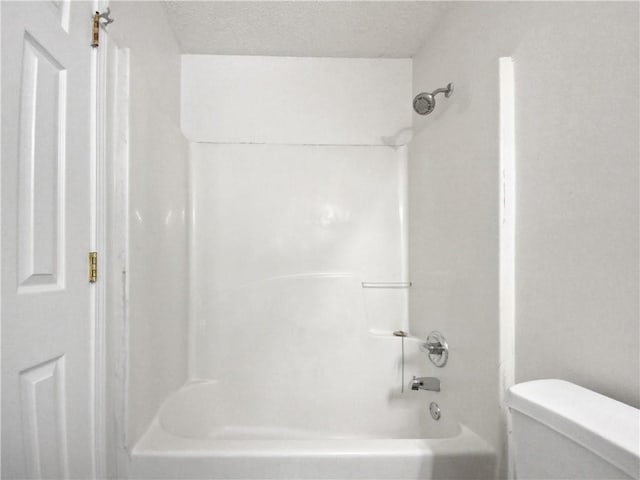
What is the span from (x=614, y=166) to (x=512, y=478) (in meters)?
0.89

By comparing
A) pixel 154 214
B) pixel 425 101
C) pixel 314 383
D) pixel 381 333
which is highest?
pixel 425 101

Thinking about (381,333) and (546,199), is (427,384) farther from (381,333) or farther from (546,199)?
(546,199)

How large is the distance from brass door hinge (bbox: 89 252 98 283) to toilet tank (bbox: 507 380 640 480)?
42.5 inches

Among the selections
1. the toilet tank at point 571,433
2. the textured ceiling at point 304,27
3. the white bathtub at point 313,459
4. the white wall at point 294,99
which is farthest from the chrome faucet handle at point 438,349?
the textured ceiling at point 304,27

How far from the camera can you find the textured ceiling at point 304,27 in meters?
1.65

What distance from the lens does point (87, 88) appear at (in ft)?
3.12

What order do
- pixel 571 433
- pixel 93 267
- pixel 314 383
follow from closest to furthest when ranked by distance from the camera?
1. pixel 571 433
2. pixel 93 267
3. pixel 314 383

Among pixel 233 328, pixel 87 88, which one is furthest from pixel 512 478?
pixel 87 88

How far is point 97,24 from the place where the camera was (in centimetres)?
99

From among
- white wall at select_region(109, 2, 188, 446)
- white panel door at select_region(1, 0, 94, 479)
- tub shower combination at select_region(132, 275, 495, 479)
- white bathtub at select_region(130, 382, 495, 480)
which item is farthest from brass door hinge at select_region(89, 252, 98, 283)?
tub shower combination at select_region(132, 275, 495, 479)

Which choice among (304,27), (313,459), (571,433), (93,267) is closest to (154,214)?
(93,267)

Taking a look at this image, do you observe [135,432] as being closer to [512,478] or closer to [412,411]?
[512,478]

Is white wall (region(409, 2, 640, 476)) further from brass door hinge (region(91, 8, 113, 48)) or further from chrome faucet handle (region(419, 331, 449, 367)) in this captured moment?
brass door hinge (region(91, 8, 113, 48))

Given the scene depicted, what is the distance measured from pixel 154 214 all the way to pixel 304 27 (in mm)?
1189
